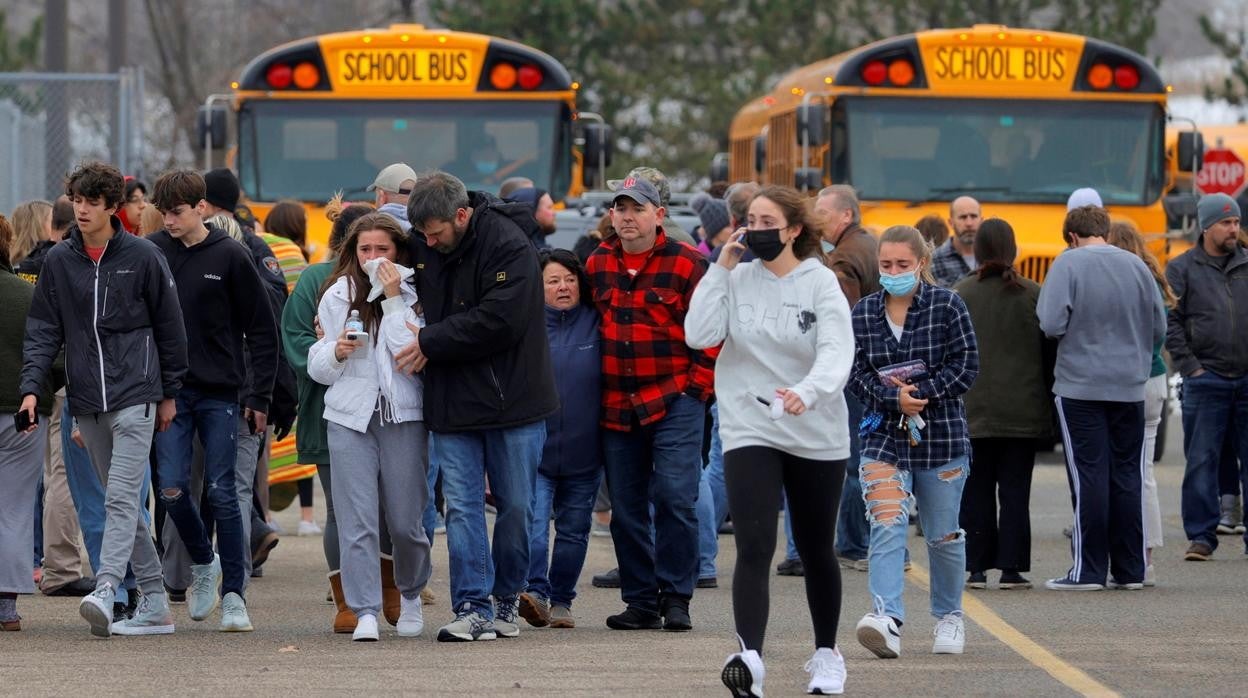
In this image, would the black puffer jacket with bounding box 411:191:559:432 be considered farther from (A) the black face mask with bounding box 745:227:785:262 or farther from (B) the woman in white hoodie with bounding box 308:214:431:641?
(A) the black face mask with bounding box 745:227:785:262

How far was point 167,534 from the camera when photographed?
31.6 ft

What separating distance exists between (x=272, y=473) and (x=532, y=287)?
3854 millimetres

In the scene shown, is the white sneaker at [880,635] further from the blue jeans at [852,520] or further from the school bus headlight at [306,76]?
the school bus headlight at [306,76]

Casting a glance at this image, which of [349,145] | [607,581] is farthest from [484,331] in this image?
[349,145]

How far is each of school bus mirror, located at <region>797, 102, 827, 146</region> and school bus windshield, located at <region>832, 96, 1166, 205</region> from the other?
1.19 feet

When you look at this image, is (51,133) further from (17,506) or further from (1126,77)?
(17,506)

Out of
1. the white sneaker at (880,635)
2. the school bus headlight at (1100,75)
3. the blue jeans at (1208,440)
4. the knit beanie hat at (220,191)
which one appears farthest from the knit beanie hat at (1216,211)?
the school bus headlight at (1100,75)

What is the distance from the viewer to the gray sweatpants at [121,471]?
8.59m

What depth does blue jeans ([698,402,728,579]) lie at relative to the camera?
33.9ft

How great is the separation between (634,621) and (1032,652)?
159cm

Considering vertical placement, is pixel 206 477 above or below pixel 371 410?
below

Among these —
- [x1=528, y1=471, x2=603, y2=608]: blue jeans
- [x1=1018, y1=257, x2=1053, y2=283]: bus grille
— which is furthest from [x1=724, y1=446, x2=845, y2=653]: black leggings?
[x1=1018, y1=257, x2=1053, y2=283]: bus grille

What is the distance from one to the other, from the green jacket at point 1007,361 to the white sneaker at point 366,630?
312cm

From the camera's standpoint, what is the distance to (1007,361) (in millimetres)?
10461
